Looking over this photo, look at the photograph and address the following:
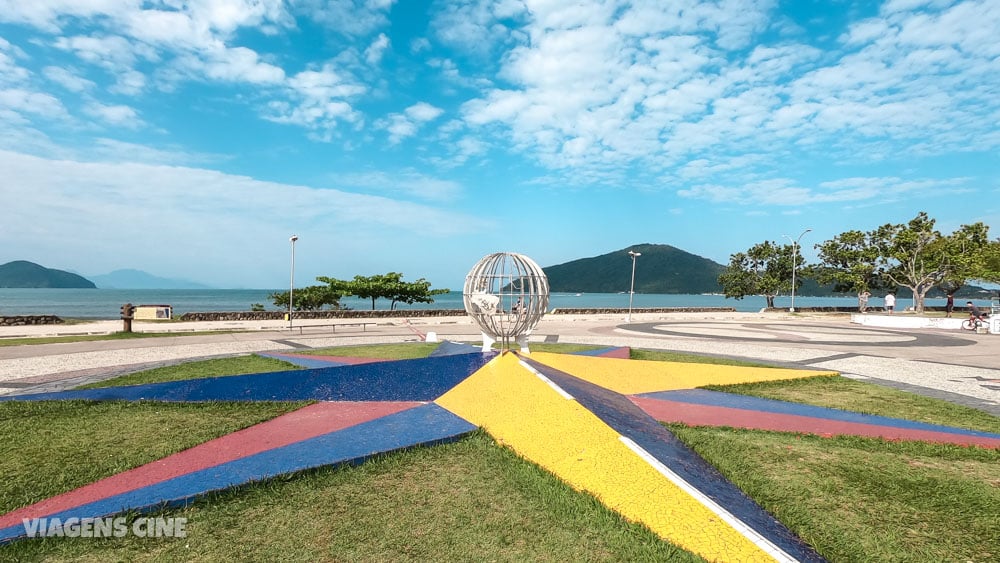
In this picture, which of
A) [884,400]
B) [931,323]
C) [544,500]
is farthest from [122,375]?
[931,323]

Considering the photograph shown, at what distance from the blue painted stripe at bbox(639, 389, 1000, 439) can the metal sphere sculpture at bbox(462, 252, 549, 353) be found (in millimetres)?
2978

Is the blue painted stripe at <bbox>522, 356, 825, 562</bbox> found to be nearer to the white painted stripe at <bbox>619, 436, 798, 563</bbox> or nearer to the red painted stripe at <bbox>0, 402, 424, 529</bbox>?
the white painted stripe at <bbox>619, 436, 798, 563</bbox>

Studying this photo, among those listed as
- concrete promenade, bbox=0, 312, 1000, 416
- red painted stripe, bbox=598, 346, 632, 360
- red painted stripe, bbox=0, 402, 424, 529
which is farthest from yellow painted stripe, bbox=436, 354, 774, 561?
concrete promenade, bbox=0, 312, 1000, 416

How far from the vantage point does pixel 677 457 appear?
5.21 meters

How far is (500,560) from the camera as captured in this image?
138 inches

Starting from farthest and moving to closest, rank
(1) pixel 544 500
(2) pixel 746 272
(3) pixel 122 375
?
(2) pixel 746 272, (3) pixel 122 375, (1) pixel 544 500

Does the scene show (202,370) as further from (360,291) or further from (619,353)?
(360,291)

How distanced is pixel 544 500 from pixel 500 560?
1008 millimetres

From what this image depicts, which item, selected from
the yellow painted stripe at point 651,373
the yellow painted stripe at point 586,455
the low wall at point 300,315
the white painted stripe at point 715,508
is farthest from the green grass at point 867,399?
the low wall at point 300,315

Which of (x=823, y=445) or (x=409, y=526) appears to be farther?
(x=823, y=445)

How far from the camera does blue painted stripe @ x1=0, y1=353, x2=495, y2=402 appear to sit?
7949mm

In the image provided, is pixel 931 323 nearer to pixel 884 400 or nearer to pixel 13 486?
pixel 884 400

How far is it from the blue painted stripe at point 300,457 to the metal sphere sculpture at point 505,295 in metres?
3.26

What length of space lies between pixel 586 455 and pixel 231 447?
4137 mm
